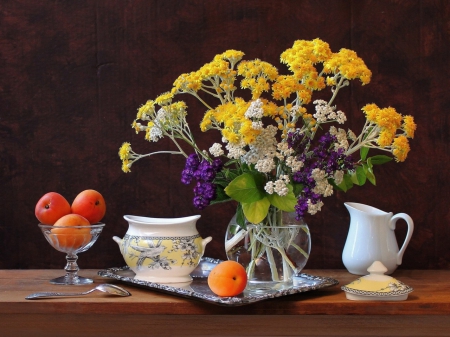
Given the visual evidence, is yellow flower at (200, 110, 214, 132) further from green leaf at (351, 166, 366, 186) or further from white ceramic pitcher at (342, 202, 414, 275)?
white ceramic pitcher at (342, 202, 414, 275)

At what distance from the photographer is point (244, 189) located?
54.0 inches

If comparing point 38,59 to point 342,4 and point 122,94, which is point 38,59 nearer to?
point 122,94

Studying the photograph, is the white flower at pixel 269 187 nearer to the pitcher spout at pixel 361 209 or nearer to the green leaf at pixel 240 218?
the green leaf at pixel 240 218

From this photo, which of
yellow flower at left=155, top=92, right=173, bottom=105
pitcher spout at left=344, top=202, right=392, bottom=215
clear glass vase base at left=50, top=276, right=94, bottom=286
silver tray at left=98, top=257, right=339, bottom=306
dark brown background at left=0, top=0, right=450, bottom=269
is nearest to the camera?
silver tray at left=98, top=257, right=339, bottom=306

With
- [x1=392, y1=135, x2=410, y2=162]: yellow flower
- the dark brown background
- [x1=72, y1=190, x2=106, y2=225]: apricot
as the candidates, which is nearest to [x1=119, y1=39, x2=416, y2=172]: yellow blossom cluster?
[x1=392, y1=135, x2=410, y2=162]: yellow flower

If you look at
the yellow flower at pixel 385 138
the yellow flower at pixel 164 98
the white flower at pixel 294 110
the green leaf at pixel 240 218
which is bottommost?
the green leaf at pixel 240 218

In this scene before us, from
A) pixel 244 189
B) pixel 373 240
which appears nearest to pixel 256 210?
pixel 244 189

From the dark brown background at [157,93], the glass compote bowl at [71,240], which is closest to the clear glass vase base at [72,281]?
the glass compote bowl at [71,240]

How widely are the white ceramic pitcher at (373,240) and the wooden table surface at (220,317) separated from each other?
250 millimetres

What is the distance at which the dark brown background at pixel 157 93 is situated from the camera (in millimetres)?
1751

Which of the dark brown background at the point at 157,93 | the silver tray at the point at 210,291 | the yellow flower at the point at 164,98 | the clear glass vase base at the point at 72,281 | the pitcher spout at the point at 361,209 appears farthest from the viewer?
the dark brown background at the point at 157,93

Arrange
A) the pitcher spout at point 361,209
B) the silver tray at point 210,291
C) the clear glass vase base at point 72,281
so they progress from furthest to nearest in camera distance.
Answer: the pitcher spout at point 361,209, the clear glass vase base at point 72,281, the silver tray at point 210,291

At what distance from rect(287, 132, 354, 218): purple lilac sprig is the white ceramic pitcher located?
0.98ft

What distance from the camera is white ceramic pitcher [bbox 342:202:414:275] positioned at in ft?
5.26
